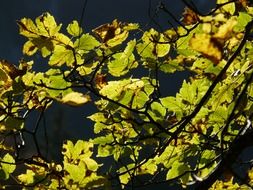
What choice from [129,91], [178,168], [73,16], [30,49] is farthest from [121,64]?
[73,16]

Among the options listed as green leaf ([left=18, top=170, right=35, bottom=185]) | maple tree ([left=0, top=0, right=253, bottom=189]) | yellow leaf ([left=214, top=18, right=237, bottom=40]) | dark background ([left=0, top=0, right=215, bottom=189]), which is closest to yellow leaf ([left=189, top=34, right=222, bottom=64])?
yellow leaf ([left=214, top=18, right=237, bottom=40])

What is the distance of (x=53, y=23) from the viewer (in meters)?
1.50

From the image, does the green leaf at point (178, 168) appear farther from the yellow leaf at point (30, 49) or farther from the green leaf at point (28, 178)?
the yellow leaf at point (30, 49)

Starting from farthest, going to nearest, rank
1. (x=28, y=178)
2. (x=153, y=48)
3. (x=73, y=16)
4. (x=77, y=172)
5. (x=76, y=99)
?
1. (x=73, y=16)
2. (x=28, y=178)
3. (x=153, y=48)
4. (x=77, y=172)
5. (x=76, y=99)

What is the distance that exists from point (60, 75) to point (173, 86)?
4540 cm

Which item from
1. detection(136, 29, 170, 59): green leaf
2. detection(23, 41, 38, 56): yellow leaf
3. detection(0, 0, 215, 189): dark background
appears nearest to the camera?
detection(136, 29, 170, 59): green leaf

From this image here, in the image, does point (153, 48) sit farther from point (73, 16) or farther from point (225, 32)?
point (73, 16)

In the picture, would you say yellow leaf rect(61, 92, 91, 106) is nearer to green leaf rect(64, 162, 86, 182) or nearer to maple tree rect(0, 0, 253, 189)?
maple tree rect(0, 0, 253, 189)

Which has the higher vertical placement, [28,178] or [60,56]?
[60,56]

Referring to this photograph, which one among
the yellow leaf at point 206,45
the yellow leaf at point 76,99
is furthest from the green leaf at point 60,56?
the yellow leaf at point 206,45

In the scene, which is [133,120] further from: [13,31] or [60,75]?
[13,31]


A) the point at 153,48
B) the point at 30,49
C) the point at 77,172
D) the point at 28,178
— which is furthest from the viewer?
the point at 28,178

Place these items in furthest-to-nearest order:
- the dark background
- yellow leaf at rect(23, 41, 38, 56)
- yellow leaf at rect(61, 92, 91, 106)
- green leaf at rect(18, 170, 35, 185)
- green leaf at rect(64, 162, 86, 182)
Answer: the dark background
green leaf at rect(18, 170, 35, 185)
yellow leaf at rect(23, 41, 38, 56)
green leaf at rect(64, 162, 86, 182)
yellow leaf at rect(61, 92, 91, 106)

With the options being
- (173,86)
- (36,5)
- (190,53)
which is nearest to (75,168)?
(190,53)
